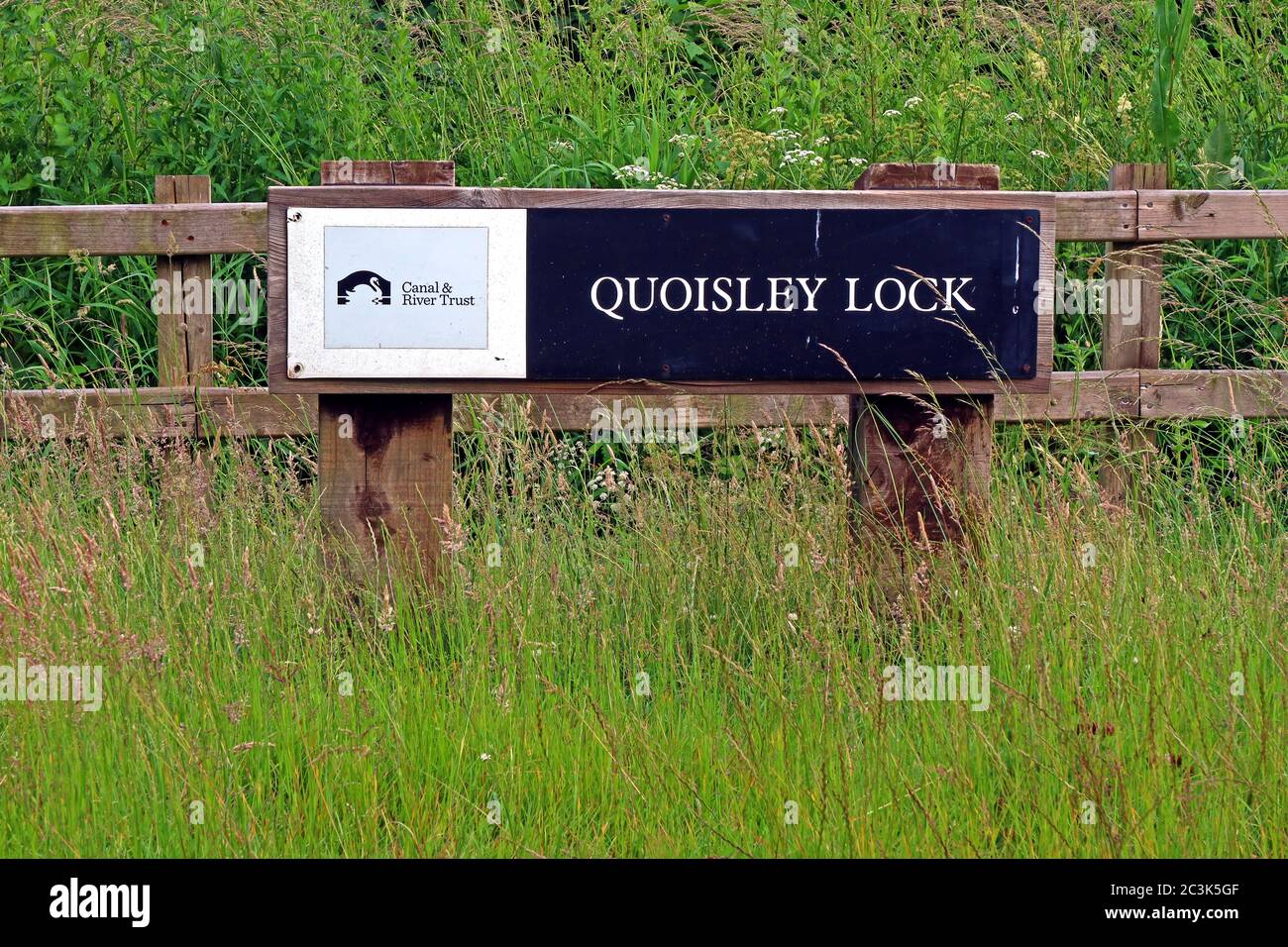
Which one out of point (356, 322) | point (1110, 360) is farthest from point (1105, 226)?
point (356, 322)

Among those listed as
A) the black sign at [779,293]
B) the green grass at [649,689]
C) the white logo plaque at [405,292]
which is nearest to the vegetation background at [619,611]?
the green grass at [649,689]

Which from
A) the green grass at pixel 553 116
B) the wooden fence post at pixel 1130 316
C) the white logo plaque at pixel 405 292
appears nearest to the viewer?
the white logo plaque at pixel 405 292

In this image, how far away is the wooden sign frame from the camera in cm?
369

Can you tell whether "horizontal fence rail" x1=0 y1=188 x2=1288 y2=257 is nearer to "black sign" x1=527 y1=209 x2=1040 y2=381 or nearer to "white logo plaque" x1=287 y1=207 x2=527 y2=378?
"black sign" x1=527 y1=209 x2=1040 y2=381

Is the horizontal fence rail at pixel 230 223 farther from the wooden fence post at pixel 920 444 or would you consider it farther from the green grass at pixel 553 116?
the wooden fence post at pixel 920 444

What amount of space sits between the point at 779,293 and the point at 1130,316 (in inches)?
82.9

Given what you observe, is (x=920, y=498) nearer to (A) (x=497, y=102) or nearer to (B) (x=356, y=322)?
(B) (x=356, y=322)

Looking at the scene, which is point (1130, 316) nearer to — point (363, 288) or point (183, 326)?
point (363, 288)

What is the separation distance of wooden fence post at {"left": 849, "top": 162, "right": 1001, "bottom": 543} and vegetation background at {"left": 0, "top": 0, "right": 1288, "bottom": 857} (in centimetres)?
13

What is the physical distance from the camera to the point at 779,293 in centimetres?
377

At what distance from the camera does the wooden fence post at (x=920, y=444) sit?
153 inches

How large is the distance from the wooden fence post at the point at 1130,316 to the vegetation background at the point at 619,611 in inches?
5.9

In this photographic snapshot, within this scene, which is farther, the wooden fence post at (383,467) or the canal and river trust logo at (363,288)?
the wooden fence post at (383,467)

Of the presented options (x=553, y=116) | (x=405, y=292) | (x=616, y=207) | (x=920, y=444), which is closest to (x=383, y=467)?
(x=405, y=292)
